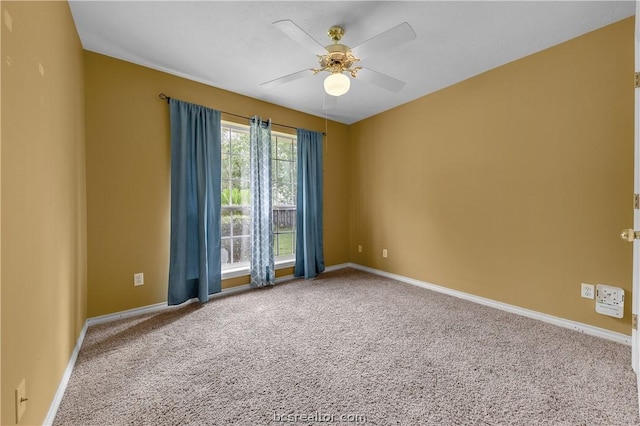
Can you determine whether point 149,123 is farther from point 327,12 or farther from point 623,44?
point 623,44

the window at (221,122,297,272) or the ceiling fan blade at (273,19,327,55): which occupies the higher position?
the ceiling fan blade at (273,19,327,55)

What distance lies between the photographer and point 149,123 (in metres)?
2.64

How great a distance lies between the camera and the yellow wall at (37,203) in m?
0.94

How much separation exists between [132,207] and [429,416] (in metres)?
2.92

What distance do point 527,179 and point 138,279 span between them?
13.0 feet

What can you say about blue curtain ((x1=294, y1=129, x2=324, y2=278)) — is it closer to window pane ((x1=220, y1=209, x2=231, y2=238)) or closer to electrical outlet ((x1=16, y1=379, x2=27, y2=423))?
window pane ((x1=220, y1=209, x2=231, y2=238))

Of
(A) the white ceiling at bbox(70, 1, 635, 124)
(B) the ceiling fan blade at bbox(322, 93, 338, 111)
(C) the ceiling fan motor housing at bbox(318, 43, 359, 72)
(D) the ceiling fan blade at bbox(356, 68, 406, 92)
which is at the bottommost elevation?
(B) the ceiling fan blade at bbox(322, 93, 338, 111)

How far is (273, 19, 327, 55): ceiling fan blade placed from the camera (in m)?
1.56

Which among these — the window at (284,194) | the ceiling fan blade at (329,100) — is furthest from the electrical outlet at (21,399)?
the window at (284,194)

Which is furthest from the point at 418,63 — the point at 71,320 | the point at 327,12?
the point at 71,320

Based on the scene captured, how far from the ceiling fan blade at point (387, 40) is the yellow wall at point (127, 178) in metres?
1.98

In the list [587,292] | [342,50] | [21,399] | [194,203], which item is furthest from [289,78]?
[587,292]

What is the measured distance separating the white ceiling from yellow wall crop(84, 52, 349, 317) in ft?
0.56

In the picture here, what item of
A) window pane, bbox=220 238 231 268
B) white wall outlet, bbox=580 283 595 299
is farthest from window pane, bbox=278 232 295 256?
white wall outlet, bbox=580 283 595 299
